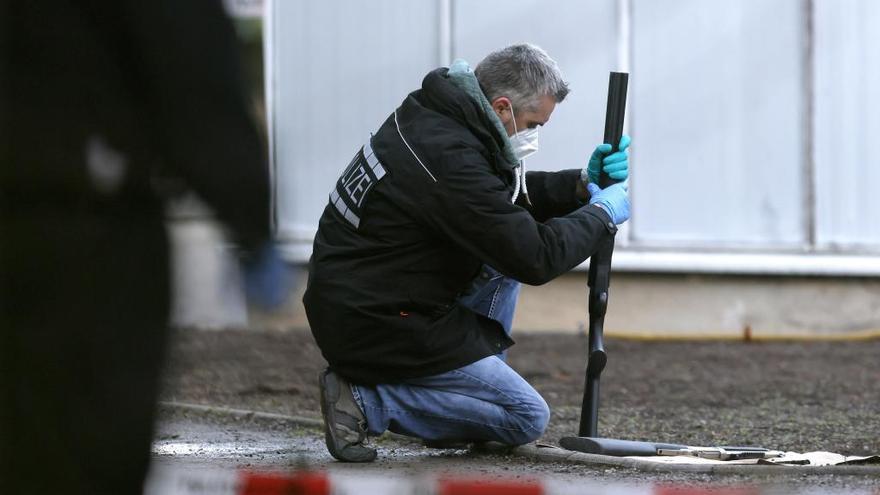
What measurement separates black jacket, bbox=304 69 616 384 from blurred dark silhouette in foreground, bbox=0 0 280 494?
1975 mm

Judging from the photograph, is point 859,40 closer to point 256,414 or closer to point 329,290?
point 256,414

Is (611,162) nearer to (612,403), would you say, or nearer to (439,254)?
(439,254)

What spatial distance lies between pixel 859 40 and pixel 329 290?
5713 millimetres

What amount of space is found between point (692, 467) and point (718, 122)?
5238 millimetres

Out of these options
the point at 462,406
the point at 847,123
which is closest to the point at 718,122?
the point at 847,123

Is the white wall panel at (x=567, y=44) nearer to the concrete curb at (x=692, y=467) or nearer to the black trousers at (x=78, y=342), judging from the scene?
the concrete curb at (x=692, y=467)

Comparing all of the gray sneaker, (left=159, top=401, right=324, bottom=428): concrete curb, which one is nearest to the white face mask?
the gray sneaker

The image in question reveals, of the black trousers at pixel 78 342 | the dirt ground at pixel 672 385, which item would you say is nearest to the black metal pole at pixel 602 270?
the dirt ground at pixel 672 385

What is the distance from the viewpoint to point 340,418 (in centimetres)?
507

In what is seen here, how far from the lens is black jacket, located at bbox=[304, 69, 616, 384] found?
4887 mm

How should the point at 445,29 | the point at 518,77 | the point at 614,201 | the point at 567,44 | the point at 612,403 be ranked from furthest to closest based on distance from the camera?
the point at 445,29, the point at 567,44, the point at 612,403, the point at 614,201, the point at 518,77

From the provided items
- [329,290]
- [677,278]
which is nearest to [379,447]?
[329,290]

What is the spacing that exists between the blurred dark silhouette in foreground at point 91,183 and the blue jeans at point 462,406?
7.15 feet

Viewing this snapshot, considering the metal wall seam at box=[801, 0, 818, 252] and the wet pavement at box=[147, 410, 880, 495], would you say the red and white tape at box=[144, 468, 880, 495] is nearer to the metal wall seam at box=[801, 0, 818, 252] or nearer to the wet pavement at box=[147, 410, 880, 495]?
the wet pavement at box=[147, 410, 880, 495]
